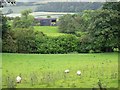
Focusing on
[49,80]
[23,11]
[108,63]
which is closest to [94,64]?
[108,63]

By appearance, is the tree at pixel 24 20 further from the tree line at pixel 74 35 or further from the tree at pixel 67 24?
the tree at pixel 67 24

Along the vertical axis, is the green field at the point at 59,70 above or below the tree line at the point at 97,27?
below

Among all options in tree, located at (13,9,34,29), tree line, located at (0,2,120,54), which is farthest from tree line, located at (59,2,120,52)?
tree, located at (13,9,34,29)

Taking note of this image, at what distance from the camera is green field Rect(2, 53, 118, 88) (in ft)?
14.2

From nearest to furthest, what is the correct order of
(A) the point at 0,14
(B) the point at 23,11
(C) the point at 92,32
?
(A) the point at 0,14 → (B) the point at 23,11 → (C) the point at 92,32

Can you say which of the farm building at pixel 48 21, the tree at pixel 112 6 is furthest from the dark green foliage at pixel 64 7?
the tree at pixel 112 6

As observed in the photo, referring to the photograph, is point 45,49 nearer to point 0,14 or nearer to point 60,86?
point 0,14

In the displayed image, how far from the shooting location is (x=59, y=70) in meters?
5.11

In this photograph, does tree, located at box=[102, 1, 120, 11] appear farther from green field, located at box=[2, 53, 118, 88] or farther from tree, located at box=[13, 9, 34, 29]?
tree, located at box=[13, 9, 34, 29]

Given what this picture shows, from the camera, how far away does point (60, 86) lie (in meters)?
4.20

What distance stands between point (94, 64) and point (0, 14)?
76.1 inches

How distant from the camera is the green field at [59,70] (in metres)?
4.32

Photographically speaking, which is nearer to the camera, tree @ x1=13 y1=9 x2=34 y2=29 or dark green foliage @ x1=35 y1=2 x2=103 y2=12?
dark green foliage @ x1=35 y1=2 x2=103 y2=12

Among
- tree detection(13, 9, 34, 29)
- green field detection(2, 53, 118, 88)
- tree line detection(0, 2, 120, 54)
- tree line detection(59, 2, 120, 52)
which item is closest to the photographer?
green field detection(2, 53, 118, 88)
